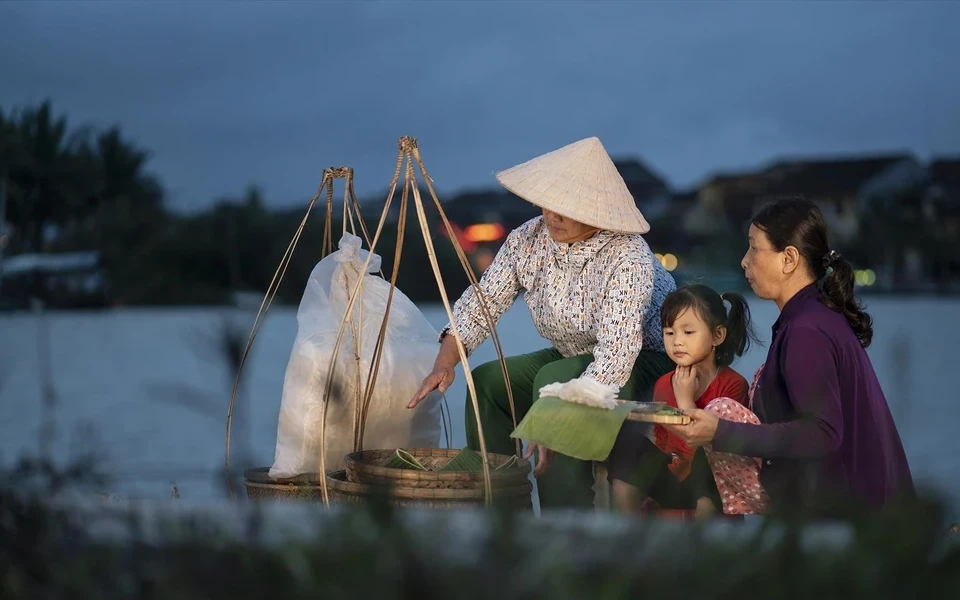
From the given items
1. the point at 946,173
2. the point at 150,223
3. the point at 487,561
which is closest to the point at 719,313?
the point at 487,561

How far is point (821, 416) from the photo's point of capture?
241cm

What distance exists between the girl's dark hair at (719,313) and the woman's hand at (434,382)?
0.68 meters

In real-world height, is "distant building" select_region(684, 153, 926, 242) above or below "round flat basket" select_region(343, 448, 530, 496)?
above

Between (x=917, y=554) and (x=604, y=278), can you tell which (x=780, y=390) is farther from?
(x=917, y=554)

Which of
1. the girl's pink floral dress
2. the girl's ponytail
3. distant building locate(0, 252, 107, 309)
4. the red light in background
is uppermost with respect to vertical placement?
distant building locate(0, 252, 107, 309)

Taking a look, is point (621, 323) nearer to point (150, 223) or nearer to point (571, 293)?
point (571, 293)

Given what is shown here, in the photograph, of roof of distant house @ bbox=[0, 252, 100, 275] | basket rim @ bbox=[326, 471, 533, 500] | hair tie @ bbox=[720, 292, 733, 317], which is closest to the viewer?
basket rim @ bbox=[326, 471, 533, 500]

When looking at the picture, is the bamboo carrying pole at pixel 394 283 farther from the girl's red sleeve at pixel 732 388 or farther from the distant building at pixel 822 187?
the distant building at pixel 822 187

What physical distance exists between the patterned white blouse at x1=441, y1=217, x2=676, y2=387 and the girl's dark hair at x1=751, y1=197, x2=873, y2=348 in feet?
1.65

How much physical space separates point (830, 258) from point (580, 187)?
2.56ft

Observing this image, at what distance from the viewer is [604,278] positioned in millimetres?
3189

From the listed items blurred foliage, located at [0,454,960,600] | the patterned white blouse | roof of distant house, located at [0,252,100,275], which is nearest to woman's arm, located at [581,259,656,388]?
the patterned white blouse

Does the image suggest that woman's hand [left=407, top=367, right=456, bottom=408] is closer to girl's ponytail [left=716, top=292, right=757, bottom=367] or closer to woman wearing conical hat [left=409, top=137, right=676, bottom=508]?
woman wearing conical hat [left=409, top=137, right=676, bottom=508]

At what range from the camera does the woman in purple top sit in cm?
239
